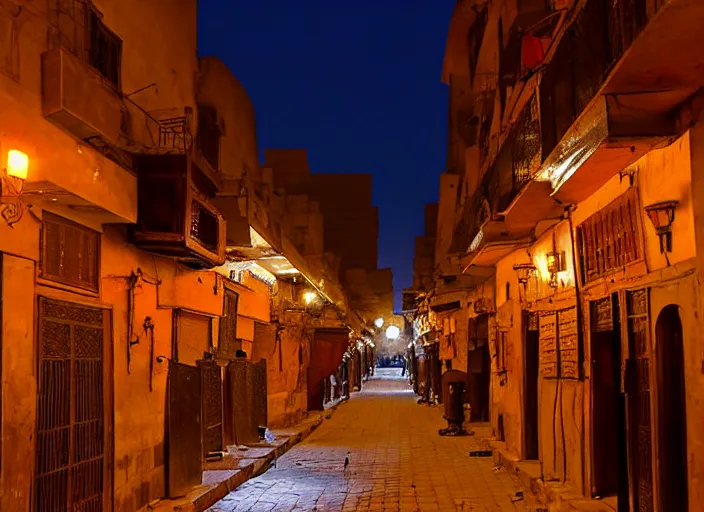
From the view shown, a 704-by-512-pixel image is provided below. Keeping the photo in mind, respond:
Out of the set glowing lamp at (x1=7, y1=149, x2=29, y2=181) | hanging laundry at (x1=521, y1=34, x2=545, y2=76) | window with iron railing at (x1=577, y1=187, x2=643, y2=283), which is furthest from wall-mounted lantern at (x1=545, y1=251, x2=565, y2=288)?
glowing lamp at (x1=7, y1=149, x2=29, y2=181)

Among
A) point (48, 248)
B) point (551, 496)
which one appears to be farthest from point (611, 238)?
point (48, 248)

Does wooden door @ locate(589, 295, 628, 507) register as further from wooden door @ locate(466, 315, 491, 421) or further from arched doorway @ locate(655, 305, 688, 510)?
wooden door @ locate(466, 315, 491, 421)

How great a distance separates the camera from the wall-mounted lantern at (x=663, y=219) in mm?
6176

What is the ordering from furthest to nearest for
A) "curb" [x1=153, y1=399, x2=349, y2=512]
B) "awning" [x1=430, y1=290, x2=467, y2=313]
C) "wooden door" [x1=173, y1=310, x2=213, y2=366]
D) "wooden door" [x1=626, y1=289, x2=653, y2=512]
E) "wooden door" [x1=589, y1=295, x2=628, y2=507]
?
"awning" [x1=430, y1=290, x2=467, y2=313] < "wooden door" [x1=173, y1=310, x2=213, y2=366] < "curb" [x1=153, y1=399, x2=349, y2=512] < "wooden door" [x1=589, y1=295, x2=628, y2=507] < "wooden door" [x1=626, y1=289, x2=653, y2=512]

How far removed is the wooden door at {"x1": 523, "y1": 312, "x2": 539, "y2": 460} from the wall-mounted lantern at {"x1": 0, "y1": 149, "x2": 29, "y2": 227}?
346 inches

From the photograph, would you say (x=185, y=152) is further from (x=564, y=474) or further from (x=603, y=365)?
(x=564, y=474)

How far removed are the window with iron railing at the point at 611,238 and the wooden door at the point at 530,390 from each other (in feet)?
11.6

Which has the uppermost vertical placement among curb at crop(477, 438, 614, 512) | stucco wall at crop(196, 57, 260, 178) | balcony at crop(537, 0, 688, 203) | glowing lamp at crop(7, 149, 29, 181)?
stucco wall at crop(196, 57, 260, 178)

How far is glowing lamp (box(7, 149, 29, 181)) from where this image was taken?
559cm

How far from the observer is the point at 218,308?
1272 cm

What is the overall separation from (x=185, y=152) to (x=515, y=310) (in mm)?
7027

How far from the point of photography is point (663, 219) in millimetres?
6258

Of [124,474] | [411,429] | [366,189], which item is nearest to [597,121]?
[124,474]

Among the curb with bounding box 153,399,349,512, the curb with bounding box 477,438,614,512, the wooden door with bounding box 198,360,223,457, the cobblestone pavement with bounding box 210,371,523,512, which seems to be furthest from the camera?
the wooden door with bounding box 198,360,223,457
